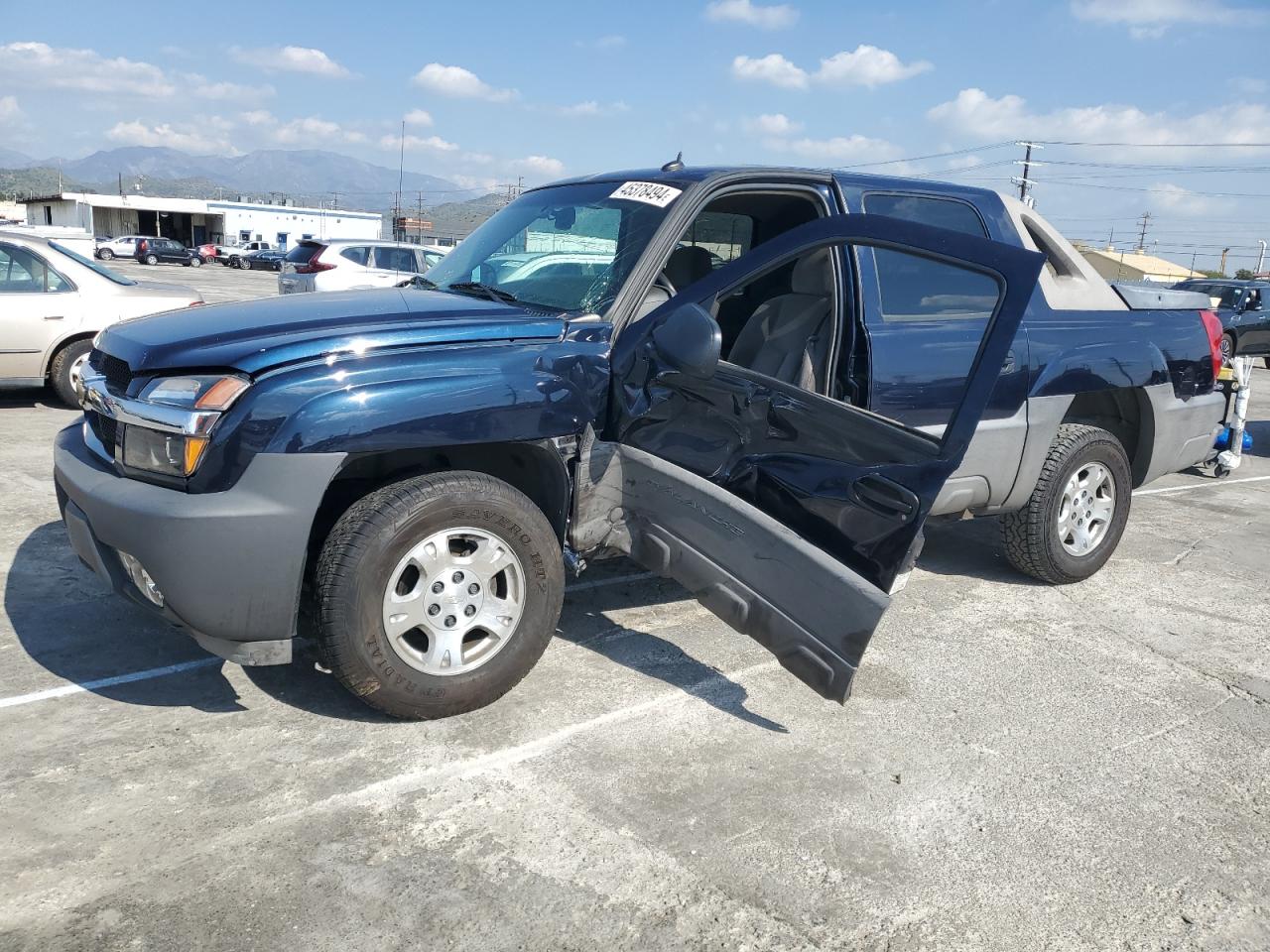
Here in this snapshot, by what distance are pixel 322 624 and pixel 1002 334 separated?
2.31 m

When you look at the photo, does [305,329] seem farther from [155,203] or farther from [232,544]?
[155,203]

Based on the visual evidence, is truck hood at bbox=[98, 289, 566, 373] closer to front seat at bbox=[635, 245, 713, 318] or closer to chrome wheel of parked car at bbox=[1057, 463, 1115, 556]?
front seat at bbox=[635, 245, 713, 318]

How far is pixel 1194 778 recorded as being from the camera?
10.9 feet

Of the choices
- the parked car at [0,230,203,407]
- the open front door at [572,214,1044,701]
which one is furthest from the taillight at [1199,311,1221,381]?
the parked car at [0,230,203,407]

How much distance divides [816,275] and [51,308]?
24.1 feet

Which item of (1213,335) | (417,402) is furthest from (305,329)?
(1213,335)

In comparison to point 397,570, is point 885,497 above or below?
above

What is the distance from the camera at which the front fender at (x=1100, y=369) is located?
4.72 metres

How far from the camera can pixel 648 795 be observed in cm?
304

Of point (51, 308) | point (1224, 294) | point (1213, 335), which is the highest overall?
point (1224, 294)

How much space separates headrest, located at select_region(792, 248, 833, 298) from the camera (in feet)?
13.6

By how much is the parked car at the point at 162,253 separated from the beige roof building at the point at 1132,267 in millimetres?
49468

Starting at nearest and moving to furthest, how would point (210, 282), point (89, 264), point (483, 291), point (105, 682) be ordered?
point (105, 682), point (483, 291), point (89, 264), point (210, 282)

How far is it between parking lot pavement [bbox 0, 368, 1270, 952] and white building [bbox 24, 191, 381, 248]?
223 feet
